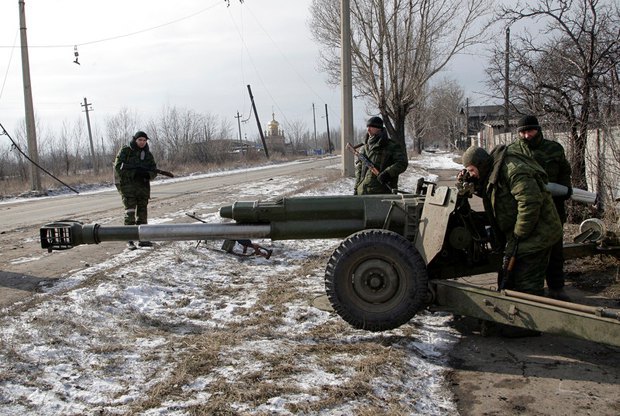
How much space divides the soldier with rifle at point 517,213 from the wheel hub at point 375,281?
1005 mm

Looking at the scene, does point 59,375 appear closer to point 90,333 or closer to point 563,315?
point 90,333

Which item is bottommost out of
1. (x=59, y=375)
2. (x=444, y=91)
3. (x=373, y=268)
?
(x=59, y=375)

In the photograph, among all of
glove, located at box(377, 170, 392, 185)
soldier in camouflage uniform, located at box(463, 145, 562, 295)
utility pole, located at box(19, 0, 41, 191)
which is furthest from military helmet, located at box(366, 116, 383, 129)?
utility pole, located at box(19, 0, 41, 191)

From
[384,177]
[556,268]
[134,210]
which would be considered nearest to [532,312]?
[556,268]

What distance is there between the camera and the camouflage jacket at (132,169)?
26.1 ft

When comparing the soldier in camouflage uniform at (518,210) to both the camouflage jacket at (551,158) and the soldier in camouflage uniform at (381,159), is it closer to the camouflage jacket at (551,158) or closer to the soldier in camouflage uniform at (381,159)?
the camouflage jacket at (551,158)

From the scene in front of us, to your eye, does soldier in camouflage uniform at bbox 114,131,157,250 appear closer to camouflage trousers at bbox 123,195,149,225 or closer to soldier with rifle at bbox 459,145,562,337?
camouflage trousers at bbox 123,195,149,225

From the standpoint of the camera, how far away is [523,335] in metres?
4.54

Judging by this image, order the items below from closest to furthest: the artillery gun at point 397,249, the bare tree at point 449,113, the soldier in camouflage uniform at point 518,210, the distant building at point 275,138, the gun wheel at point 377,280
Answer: the artillery gun at point 397,249, the gun wheel at point 377,280, the soldier in camouflage uniform at point 518,210, the bare tree at point 449,113, the distant building at point 275,138

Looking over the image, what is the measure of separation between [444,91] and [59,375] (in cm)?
5849

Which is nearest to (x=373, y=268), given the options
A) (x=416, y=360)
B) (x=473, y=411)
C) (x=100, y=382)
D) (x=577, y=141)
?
(x=416, y=360)

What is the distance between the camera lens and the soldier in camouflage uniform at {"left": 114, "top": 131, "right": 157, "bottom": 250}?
7.95 m

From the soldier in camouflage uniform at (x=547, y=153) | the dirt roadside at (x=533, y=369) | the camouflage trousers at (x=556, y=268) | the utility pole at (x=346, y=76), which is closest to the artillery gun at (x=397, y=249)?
the dirt roadside at (x=533, y=369)

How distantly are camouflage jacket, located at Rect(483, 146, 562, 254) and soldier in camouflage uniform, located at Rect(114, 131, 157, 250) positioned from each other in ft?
17.3
